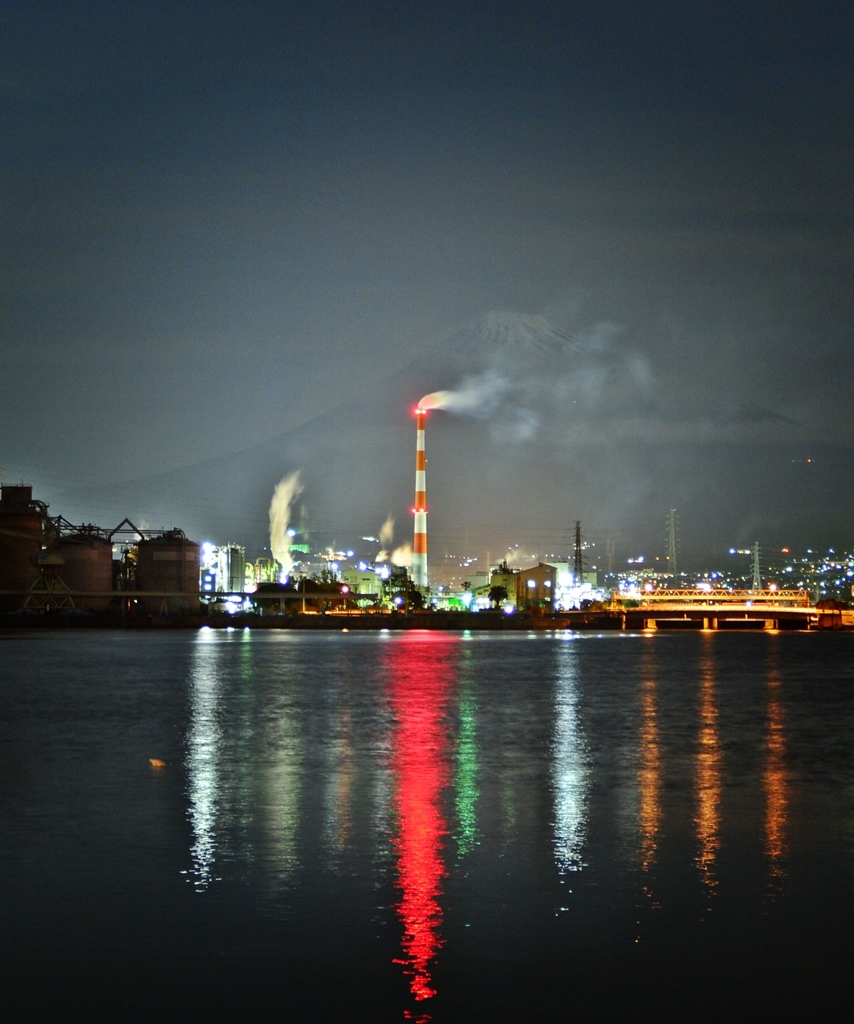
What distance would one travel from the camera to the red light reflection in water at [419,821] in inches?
299

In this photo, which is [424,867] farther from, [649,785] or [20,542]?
[20,542]

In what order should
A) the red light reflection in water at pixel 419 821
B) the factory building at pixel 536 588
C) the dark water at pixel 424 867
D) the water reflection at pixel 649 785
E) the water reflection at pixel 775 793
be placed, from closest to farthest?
the dark water at pixel 424 867 → the red light reflection in water at pixel 419 821 → the water reflection at pixel 775 793 → the water reflection at pixel 649 785 → the factory building at pixel 536 588

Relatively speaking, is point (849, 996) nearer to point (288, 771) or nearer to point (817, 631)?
point (288, 771)

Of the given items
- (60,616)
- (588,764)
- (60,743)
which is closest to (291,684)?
(60,743)

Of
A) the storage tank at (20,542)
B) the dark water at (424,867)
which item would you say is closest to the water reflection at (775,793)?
the dark water at (424,867)

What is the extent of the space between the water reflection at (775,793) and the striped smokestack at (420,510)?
236 feet

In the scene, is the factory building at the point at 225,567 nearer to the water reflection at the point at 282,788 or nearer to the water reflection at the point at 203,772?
the water reflection at the point at 203,772

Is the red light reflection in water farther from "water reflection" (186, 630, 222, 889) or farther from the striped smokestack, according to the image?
the striped smokestack

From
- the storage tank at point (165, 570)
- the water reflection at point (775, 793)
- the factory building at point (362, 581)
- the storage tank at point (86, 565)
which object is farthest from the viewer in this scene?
the factory building at point (362, 581)

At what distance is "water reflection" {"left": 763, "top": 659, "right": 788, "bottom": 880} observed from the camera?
10.6 meters

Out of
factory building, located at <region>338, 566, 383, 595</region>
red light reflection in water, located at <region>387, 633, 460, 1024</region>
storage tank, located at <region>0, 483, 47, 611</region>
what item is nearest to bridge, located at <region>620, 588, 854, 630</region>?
factory building, located at <region>338, 566, 383, 595</region>

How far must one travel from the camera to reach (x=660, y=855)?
34.6 ft

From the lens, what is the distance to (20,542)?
Answer: 90.0 metres

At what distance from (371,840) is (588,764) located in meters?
6.99
